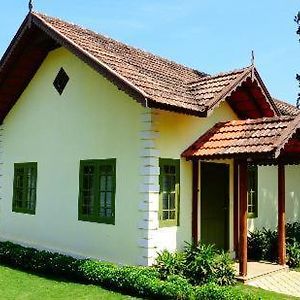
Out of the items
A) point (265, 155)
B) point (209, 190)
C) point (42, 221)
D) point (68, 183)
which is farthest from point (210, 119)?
point (42, 221)

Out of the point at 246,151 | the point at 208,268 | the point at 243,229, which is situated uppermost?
the point at 246,151

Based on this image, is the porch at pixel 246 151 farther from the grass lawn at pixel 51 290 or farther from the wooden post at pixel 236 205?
the grass lawn at pixel 51 290

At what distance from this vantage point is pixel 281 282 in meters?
9.93

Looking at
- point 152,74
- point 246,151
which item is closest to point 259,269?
point 246,151

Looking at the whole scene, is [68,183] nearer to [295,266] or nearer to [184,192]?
[184,192]

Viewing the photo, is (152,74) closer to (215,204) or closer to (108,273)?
(215,204)

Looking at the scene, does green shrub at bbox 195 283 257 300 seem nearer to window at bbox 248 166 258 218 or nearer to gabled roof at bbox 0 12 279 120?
gabled roof at bbox 0 12 279 120

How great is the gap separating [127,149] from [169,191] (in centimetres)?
139

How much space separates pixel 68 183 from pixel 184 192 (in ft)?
10.7

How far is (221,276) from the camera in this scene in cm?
930

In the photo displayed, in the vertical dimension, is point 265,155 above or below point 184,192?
above

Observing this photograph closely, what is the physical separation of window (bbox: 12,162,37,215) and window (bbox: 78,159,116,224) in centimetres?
234

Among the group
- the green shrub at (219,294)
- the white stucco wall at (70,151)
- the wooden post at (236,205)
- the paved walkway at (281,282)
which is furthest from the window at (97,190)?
Answer: the paved walkway at (281,282)

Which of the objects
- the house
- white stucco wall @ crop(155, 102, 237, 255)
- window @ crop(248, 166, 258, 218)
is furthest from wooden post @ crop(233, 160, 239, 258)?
window @ crop(248, 166, 258, 218)
